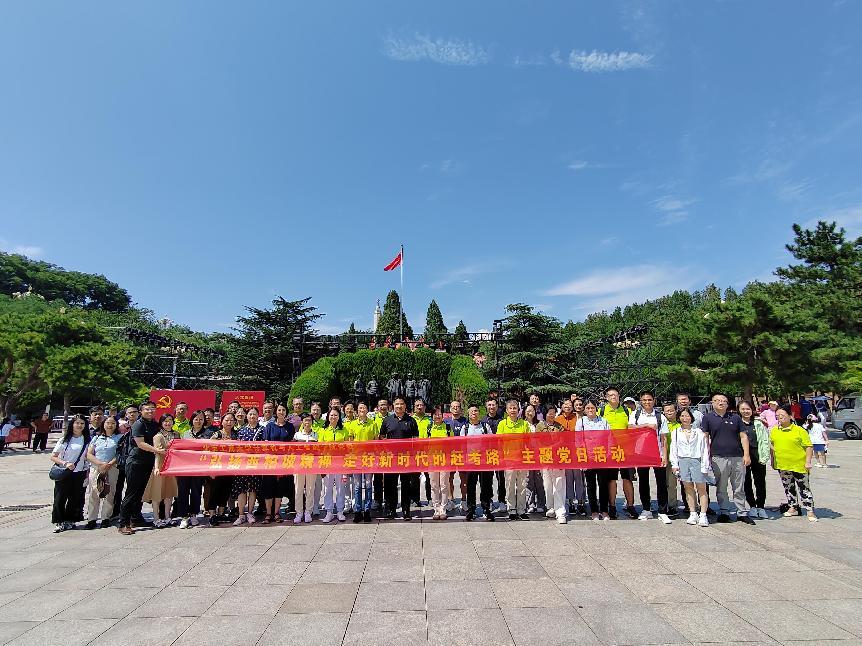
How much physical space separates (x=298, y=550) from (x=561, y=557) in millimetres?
2640

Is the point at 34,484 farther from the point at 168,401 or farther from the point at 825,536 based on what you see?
the point at 825,536

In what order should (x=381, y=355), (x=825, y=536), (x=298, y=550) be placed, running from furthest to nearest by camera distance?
(x=381, y=355), (x=825, y=536), (x=298, y=550)

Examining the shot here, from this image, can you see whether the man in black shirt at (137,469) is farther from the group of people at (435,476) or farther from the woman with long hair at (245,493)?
the woman with long hair at (245,493)

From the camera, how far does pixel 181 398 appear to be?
17984 mm

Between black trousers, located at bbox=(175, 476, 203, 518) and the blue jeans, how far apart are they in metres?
2.03

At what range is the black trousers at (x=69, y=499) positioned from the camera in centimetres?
593

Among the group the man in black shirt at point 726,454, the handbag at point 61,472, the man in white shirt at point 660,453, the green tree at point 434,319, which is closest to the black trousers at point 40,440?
the handbag at point 61,472

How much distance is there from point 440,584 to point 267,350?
2552 cm

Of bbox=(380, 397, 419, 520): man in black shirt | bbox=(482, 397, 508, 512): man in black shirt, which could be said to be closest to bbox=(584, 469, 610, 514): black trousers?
bbox=(482, 397, 508, 512): man in black shirt

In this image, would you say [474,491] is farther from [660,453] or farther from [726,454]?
[726,454]

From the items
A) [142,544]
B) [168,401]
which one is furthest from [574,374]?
[142,544]

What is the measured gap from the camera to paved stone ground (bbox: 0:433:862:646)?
316 centimetres

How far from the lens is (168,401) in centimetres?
1744

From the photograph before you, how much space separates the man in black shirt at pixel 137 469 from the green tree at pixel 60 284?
6140 cm
